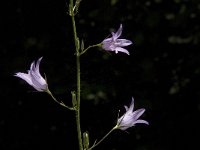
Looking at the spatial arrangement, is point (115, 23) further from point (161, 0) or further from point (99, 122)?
point (99, 122)

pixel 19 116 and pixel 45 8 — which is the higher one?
pixel 45 8

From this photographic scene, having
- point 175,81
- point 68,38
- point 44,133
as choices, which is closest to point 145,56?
point 175,81

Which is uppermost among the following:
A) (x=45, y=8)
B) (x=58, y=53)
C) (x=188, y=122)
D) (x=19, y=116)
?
(x=45, y=8)

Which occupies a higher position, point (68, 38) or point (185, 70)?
point (68, 38)

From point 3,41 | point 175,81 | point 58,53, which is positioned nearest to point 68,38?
point 58,53

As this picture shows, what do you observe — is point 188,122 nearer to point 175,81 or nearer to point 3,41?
point 175,81
